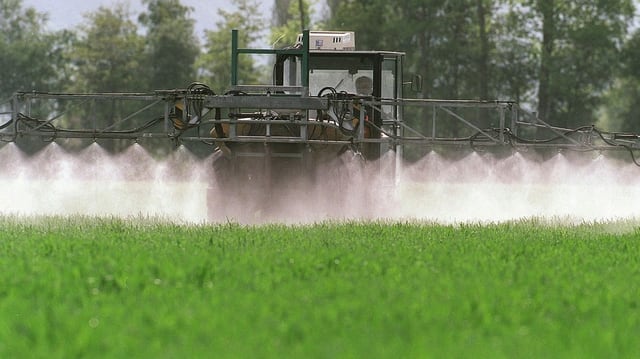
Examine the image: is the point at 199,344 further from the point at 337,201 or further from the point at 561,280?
the point at 337,201

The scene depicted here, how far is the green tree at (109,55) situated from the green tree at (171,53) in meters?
0.65

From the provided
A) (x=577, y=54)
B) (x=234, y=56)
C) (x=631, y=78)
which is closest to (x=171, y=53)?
(x=577, y=54)

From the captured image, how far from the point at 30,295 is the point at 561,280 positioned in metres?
3.89

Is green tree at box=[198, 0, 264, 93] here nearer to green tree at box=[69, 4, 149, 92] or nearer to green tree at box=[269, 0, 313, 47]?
green tree at box=[269, 0, 313, 47]

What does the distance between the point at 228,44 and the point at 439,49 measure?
17.3 m

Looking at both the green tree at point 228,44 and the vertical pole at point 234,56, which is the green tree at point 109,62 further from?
the vertical pole at point 234,56

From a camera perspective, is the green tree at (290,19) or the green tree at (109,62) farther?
the green tree at (109,62)

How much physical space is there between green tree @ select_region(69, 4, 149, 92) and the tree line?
84 millimetres

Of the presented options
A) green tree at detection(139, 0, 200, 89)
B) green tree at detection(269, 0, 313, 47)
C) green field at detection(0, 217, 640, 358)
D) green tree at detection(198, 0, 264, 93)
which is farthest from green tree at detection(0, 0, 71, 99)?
green field at detection(0, 217, 640, 358)

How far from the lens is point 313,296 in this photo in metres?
8.52

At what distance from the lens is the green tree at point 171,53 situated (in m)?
77.8

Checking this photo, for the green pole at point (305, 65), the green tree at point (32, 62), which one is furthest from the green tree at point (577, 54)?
the green pole at point (305, 65)

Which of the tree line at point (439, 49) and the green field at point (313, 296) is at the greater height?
the tree line at point (439, 49)

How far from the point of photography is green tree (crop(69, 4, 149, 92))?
259 feet
